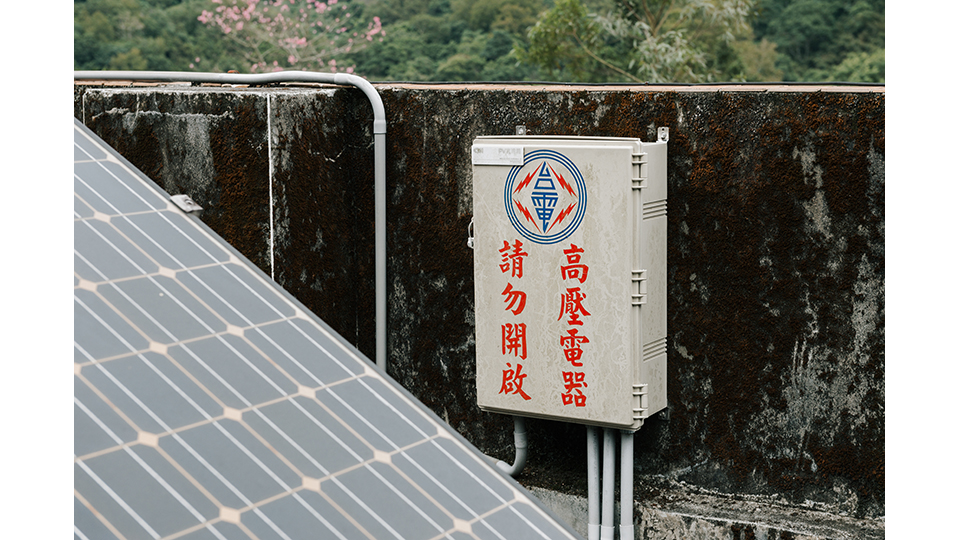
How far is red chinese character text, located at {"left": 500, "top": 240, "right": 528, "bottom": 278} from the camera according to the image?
3340mm

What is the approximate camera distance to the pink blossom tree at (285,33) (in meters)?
17.3

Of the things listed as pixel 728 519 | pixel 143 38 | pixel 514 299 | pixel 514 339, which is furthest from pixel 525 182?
pixel 143 38

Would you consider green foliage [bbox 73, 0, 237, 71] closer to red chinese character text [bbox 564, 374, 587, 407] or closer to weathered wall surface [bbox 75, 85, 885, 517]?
weathered wall surface [bbox 75, 85, 885, 517]

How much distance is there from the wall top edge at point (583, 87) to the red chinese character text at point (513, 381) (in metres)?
1.08

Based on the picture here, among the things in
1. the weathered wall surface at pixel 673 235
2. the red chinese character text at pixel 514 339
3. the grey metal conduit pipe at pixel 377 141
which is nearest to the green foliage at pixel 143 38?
the grey metal conduit pipe at pixel 377 141

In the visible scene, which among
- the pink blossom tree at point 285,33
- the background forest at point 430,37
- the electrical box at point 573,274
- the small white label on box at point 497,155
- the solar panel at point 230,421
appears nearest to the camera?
the solar panel at point 230,421

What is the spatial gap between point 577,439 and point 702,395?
0.56m

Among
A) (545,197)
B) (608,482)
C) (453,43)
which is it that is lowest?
(608,482)

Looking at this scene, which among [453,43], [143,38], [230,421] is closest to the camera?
[230,421]

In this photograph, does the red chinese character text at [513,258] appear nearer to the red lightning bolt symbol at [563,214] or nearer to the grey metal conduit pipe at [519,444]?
the red lightning bolt symbol at [563,214]

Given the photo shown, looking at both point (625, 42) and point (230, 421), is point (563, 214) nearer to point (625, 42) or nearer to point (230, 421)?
point (230, 421)

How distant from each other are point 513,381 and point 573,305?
15.8 inches

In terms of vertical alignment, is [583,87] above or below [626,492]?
above

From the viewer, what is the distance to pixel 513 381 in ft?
11.4
